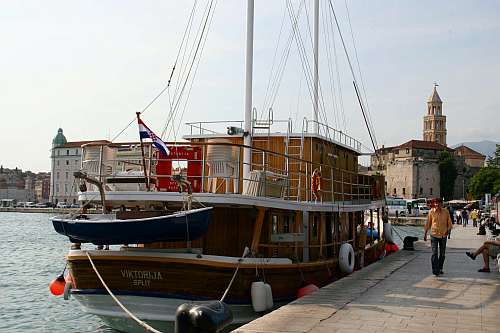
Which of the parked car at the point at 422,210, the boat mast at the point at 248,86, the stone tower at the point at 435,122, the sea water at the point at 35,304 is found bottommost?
the sea water at the point at 35,304

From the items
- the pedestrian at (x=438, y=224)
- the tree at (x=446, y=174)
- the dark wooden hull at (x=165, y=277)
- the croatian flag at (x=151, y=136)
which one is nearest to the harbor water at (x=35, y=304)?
the dark wooden hull at (x=165, y=277)

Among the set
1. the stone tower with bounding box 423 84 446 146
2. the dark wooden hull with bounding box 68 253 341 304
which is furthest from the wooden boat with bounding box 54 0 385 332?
the stone tower with bounding box 423 84 446 146

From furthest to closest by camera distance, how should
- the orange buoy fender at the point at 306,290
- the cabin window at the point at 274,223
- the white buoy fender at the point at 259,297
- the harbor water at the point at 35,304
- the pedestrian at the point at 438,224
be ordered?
the harbor water at the point at 35,304 → the cabin window at the point at 274,223 → the pedestrian at the point at 438,224 → the orange buoy fender at the point at 306,290 → the white buoy fender at the point at 259,297

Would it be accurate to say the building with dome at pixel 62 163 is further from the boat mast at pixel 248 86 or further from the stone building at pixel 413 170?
the boat mast at pixel 248 86

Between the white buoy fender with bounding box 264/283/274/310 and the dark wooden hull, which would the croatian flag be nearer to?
the dark wooden hull

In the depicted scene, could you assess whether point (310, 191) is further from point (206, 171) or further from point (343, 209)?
point (206, 171)

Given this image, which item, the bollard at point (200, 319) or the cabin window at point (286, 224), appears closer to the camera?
the bollard at point (200, 319)

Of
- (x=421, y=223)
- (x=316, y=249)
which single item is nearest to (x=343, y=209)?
(x=316, y=249)

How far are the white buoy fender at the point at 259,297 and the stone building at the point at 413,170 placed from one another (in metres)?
117

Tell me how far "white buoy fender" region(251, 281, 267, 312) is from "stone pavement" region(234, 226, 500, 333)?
105 cm

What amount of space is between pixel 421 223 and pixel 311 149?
65956 millimetres

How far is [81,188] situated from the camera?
13016 mm

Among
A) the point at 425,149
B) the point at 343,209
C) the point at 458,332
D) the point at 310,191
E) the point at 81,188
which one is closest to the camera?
the point at 458,332

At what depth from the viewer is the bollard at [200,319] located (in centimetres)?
821
